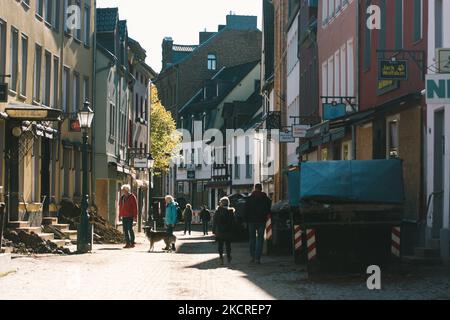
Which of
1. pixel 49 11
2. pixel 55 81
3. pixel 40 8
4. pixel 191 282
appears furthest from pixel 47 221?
pixel 191 282

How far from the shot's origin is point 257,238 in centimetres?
2309

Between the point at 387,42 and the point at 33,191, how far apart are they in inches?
457

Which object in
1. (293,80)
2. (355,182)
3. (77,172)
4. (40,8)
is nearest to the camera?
(355,182)

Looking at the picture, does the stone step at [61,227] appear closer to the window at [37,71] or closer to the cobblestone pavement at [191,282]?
the window at [37,71]

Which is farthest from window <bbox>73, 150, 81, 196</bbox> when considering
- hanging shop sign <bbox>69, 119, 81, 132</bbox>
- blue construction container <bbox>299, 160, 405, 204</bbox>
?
blue construction container <bbox>299, 160, 405, 204</bbox>

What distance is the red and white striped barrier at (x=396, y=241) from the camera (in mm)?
17078

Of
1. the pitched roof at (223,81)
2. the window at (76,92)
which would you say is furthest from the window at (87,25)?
the pitched roof at (223,81)

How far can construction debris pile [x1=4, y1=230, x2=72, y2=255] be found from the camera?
970 inches

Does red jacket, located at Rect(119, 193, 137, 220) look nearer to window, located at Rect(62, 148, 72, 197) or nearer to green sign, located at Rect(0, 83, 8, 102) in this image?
window, located at Rect(62, 148, 72, 197)

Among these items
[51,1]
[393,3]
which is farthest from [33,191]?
[393,3]

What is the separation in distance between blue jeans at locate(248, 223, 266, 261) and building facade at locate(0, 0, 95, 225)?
235 inches

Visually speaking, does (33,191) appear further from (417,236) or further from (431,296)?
(431,296)

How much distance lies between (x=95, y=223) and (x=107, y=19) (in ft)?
49.5

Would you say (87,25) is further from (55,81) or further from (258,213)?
(258,213)
